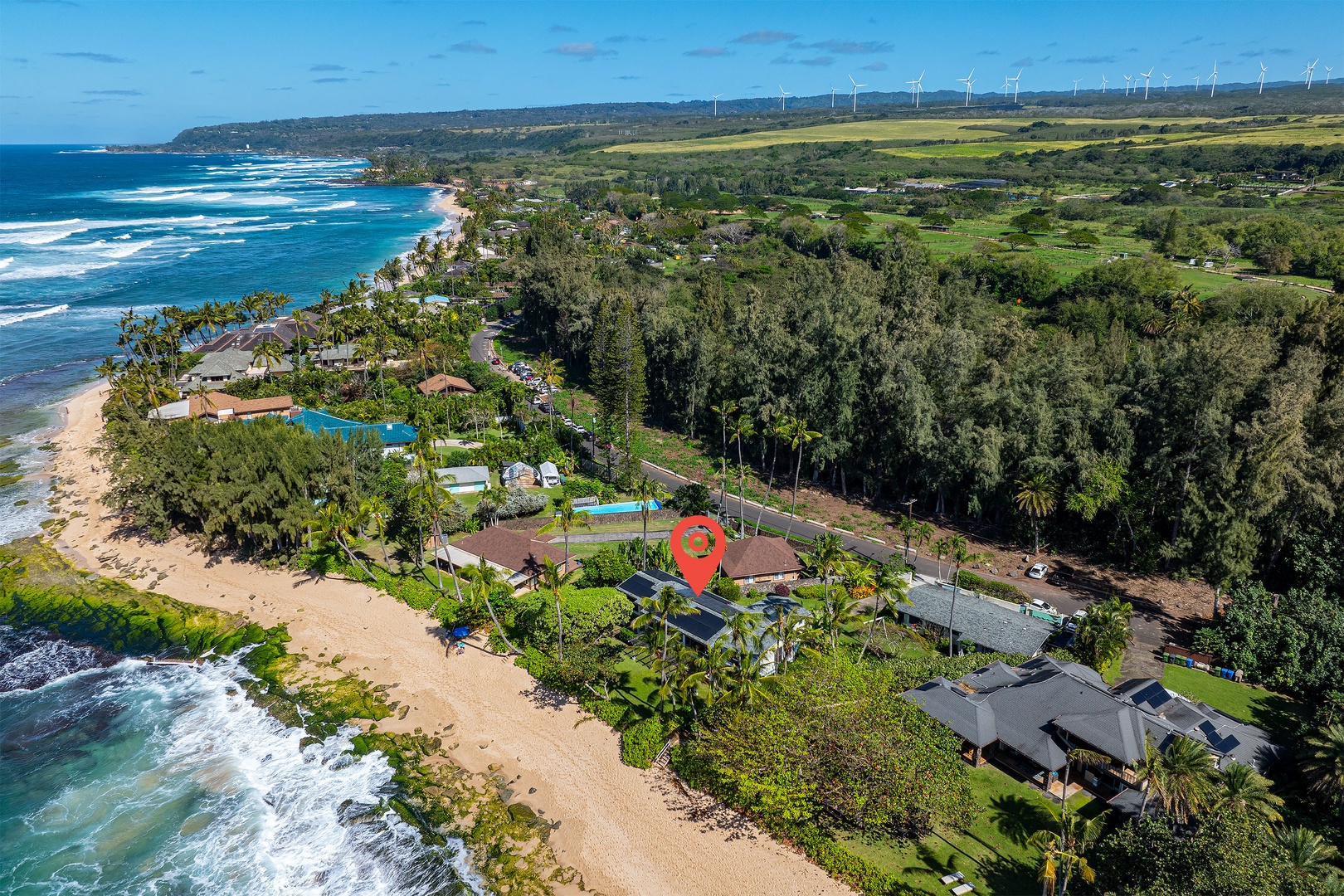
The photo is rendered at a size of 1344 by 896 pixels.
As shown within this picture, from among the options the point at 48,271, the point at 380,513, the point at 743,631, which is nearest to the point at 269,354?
the point at 380,513

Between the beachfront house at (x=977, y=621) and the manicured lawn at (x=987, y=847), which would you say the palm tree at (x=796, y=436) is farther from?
the manicured lawn at (x=987, y=847)

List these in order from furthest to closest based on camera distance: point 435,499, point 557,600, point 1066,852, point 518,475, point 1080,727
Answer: point 518,475, point 435,499, point 557,600, point 1080,727, point 1066,852

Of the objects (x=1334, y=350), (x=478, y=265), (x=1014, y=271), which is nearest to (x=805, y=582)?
(x=1334, y=350)

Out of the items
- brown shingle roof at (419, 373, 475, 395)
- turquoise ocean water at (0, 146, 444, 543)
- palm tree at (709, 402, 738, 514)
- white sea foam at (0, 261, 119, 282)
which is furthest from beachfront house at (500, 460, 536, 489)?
white sea foam at (0, 261, 119, 282)

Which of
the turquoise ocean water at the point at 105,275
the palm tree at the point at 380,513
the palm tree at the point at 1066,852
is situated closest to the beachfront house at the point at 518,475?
the palm tree at the point at 380,513

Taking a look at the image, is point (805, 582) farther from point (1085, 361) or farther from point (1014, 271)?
point (1014, 271)

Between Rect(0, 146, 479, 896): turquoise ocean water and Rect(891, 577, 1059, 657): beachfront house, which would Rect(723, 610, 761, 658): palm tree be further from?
Rect(0, 146, 479, 896): turquoise ocean water

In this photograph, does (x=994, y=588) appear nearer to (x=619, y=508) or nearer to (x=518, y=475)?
(x=619, y=508)
